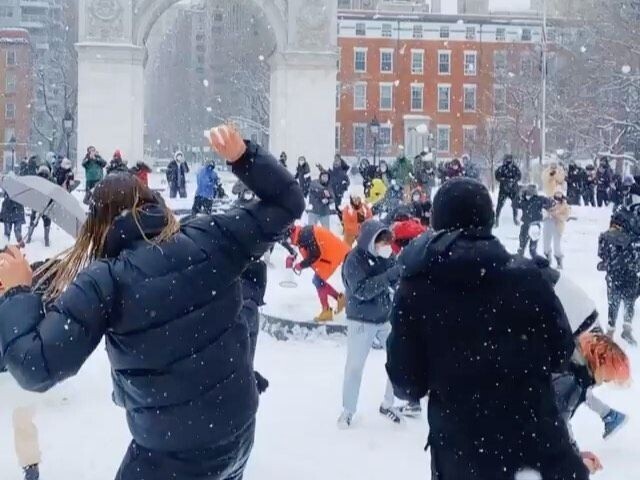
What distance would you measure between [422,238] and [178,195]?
23.1m

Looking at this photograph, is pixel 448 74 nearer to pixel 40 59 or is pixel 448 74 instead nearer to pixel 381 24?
pixel 381 24

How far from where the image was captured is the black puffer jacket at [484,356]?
261cm

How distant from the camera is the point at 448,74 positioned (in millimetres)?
61781

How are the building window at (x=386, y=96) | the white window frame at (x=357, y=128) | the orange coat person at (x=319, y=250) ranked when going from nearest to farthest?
1. the orange coat person at (x=319, y=250)
2. the white window frame at (x=357, y=128)
3. the building window at (x=386, y=96)

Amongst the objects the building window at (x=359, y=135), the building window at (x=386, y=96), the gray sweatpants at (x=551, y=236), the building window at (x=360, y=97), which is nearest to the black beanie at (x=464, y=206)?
the gray sweatpants at (x=551, y=236)

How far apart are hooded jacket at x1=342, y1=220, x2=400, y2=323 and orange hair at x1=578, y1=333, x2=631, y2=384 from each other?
2.53 m

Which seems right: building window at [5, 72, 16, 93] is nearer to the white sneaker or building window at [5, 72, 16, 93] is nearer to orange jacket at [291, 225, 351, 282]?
orange jacket at [291, 225, 351, 282]

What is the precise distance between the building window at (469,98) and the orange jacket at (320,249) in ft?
179

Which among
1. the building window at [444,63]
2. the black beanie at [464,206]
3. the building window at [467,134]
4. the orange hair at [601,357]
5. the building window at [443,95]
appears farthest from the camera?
the building window at [443,95]

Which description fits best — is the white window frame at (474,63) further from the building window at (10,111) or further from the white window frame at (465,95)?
the building window at (10,111)

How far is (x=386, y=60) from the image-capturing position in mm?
60844

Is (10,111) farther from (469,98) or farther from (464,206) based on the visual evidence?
(464,206)

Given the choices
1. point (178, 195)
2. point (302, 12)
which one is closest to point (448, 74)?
point (302, 12)

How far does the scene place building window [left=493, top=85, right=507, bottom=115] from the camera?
2151 inches
